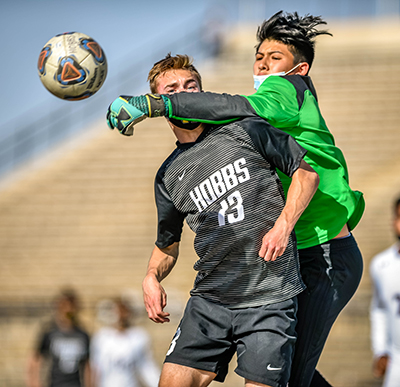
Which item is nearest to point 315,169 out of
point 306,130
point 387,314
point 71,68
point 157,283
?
point 306,130

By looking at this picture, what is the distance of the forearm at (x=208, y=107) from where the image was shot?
9.81 feet

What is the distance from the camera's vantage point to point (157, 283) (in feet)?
11.5

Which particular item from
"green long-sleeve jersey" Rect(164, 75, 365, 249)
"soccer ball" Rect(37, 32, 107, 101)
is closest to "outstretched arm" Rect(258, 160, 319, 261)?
"green long-sleeve jersey" Rect(164, 75, 365, 249)

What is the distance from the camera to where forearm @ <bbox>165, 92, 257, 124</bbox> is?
2990mm

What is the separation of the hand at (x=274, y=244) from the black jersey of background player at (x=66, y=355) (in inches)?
234

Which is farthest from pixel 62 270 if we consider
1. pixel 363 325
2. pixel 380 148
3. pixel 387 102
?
pixel 387 102

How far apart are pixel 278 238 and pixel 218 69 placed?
17.2 meters

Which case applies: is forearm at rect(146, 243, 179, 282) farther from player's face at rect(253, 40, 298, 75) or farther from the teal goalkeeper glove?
player's face at rect(253, 40, 298, 75)

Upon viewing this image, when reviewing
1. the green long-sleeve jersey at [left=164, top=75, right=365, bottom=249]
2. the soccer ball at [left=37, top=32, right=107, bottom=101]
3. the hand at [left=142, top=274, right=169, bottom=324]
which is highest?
the soccer ball at [left=37, top=32, right=107, bottom=101]

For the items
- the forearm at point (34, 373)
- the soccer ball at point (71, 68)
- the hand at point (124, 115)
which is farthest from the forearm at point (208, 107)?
the forearm at point (34, 373)

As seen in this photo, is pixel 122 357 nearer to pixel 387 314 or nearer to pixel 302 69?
pixel 387 314

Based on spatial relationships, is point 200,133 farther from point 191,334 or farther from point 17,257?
point 17,257

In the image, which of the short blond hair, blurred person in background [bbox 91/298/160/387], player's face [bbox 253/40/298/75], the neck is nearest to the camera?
the neck

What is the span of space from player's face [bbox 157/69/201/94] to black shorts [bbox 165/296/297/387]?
1094 millimetres
